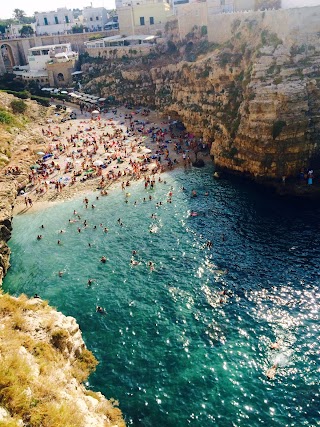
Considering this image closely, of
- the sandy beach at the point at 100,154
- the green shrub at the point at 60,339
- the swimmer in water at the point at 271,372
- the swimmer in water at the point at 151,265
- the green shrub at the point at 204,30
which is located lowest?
the swimmer in water at the point at 271,372

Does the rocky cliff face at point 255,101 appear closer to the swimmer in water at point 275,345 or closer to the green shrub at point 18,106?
the swimmer in water at point 275,345

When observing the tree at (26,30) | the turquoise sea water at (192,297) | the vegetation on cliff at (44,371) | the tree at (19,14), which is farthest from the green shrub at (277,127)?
the tree at (19,14)

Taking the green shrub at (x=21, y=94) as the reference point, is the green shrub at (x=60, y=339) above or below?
below

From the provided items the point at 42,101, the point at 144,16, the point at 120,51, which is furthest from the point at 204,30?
the point at 42,101

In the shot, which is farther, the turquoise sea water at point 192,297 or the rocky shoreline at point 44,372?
the turquoise sea water at point 192,297

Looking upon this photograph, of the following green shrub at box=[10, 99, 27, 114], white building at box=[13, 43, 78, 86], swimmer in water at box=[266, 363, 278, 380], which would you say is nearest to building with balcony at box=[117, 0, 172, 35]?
white building at box=[13, 43, 78, 86]

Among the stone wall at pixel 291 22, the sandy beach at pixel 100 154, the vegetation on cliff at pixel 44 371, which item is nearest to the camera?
the vegetation on cliff at pixel 44 371

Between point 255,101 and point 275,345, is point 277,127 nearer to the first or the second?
point 255,101

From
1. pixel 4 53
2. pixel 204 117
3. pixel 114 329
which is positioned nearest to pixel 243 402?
pixel 114 329
